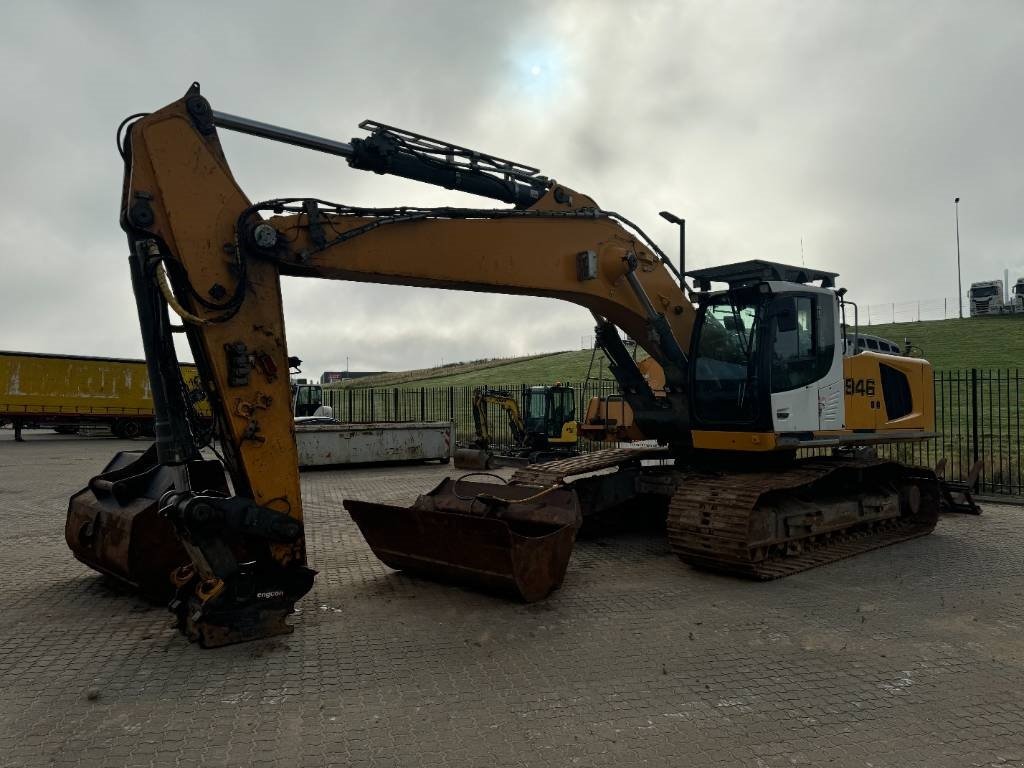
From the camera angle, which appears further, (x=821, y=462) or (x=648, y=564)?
(x=821, y=462)

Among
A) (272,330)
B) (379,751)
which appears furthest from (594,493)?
(379,751)

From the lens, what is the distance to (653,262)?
827cm

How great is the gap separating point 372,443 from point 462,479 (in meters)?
11.3

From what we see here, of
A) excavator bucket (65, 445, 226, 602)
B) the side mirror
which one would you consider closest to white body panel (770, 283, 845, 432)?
the side mirror

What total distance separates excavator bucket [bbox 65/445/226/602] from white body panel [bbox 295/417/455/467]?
10.4 meters

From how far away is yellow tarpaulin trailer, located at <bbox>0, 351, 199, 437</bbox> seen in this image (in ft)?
93.6

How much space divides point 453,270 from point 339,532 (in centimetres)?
470

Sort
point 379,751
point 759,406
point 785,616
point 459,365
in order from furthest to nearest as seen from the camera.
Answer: point 459,365
point 759,406
point 785,616
point 379,751

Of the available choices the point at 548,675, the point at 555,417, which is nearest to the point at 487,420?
the point at 555,417

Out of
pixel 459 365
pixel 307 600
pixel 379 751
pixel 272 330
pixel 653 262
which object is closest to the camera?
pixel 379 751

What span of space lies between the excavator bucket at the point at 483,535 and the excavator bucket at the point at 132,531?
63.4 inches

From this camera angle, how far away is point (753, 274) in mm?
8133

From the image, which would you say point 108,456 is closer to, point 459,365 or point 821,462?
point 821,462

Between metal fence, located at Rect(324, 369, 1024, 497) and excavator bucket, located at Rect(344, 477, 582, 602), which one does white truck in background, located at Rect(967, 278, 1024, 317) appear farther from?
excavator bucket, located at Rect(344, 477, 582, 602)
